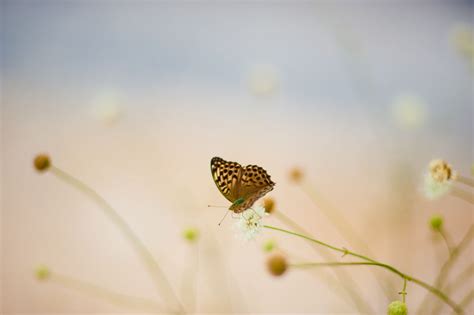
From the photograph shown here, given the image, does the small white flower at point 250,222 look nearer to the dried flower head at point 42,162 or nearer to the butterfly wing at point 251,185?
the butterfly wing at point 251,185

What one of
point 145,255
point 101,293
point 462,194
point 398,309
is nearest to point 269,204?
point 398,309

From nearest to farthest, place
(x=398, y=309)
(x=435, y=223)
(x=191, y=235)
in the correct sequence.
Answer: (x=398, y=309)
(x=435, y=223)
(x=191, y=235)

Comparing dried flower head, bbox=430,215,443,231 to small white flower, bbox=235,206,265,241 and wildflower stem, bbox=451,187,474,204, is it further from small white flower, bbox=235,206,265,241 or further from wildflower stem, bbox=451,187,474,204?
small white flower, bbox=235,206,265,241

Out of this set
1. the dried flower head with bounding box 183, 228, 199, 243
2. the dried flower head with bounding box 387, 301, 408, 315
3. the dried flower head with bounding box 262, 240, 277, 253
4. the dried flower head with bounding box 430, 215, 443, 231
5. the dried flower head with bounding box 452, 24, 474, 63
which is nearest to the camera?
the dried flower head with bounding box 387, 301, 408, 315

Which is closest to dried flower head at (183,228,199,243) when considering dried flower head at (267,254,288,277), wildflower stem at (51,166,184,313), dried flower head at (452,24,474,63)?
wildflower stem at (51,166,184,313)

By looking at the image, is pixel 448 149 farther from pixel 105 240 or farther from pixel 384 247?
pixel 105 240

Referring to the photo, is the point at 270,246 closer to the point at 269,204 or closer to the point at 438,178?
the point at 269,204

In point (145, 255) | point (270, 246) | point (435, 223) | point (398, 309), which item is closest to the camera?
point (398, 309)
